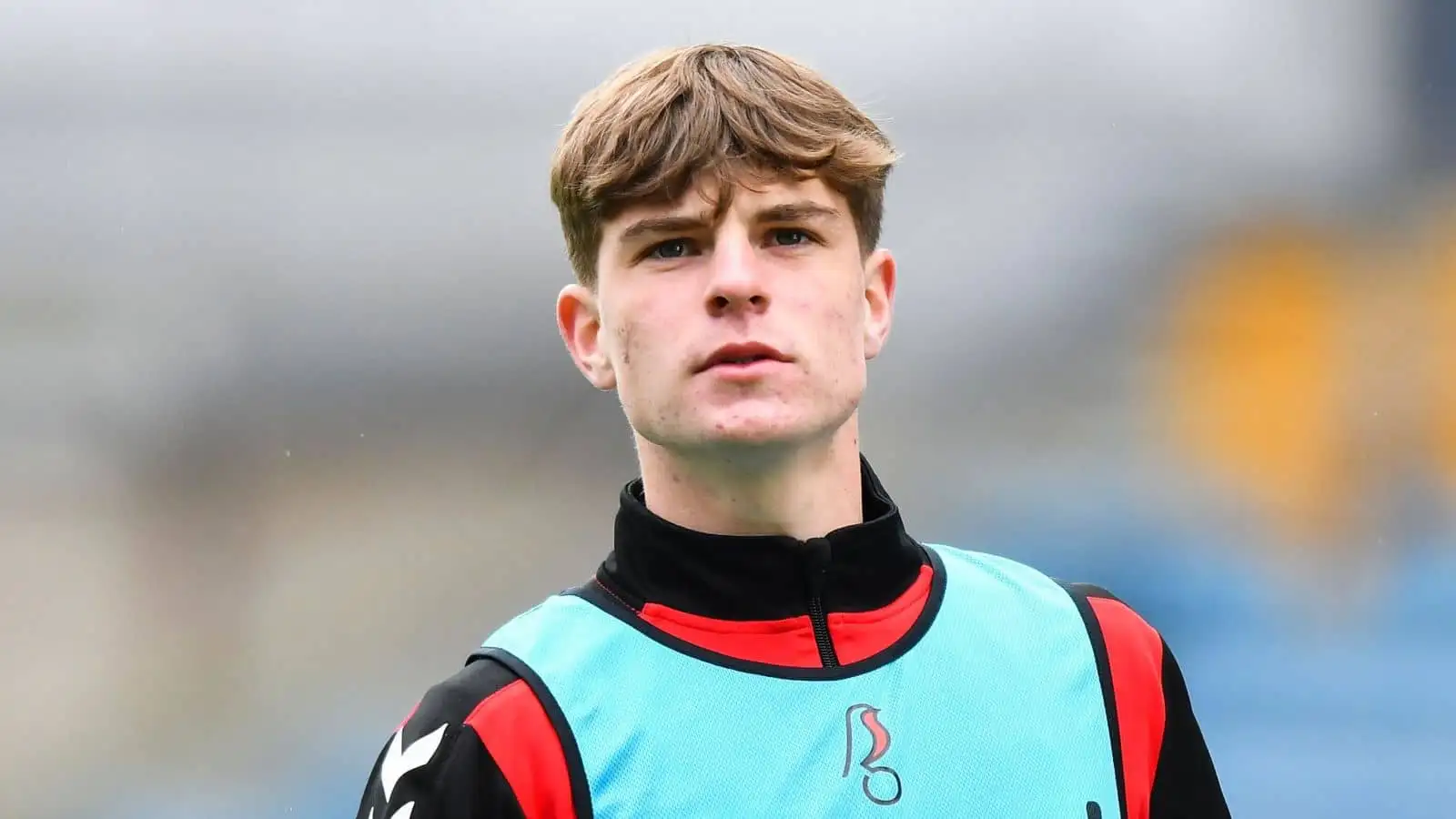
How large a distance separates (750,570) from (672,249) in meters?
0.26

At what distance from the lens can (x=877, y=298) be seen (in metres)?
1.20

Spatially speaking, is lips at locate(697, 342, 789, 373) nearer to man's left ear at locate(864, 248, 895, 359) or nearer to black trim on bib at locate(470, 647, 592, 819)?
man's left ear at locate(864, 248, 895, 359)

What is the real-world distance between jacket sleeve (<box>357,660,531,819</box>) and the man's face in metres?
0.24

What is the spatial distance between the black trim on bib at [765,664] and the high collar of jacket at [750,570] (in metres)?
0.01

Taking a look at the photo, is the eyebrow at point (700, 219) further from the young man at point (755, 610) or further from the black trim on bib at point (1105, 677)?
the black trim on bib at point (1105, 677)

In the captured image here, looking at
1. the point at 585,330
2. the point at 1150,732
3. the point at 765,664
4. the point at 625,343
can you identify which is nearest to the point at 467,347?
the point at 585,330

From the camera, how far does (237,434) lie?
7.29 ft

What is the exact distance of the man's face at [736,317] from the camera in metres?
1.02

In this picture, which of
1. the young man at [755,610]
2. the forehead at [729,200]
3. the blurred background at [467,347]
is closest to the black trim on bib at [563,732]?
the young man at [755,610]

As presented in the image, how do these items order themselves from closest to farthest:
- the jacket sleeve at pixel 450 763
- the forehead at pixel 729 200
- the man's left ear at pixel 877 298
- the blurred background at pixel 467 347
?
the jacket sleeve at pixel 450 763 < the forehead at pixel 729 200 < the man's left ear at pixel 877 298 < the blurred background at pixel 467 347

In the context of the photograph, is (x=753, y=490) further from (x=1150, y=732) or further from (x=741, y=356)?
(x=1150, y=732)

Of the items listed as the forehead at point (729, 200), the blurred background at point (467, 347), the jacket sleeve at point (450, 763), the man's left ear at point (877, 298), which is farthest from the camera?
the blurred background at point (467, 347)

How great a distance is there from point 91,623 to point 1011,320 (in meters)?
1.60

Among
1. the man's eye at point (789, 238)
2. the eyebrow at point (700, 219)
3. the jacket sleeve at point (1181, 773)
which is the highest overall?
the eyebrow at point (700, 219)
